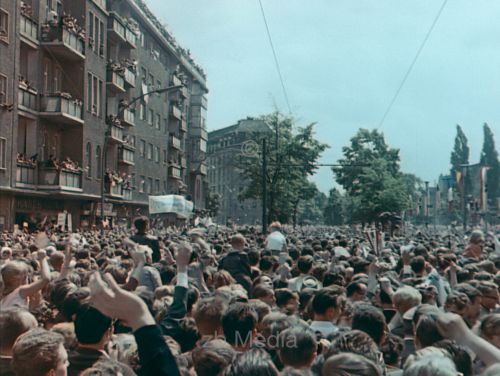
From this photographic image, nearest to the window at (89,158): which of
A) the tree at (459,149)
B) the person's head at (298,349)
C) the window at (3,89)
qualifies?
the window at (3,89)

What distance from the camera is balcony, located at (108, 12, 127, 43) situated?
142 feet

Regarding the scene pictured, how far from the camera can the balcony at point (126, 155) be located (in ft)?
155

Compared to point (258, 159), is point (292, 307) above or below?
below

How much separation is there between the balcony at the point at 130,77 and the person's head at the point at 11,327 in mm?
42763

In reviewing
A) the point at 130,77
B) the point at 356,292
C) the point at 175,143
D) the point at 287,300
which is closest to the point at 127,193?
the point at 130,77

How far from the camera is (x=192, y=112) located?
77312 millimetres

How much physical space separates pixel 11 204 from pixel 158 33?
31.1 metres

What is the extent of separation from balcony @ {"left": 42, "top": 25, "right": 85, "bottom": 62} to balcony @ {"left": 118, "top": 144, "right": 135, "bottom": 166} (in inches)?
482

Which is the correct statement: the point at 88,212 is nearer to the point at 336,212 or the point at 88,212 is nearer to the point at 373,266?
the point at 373,266

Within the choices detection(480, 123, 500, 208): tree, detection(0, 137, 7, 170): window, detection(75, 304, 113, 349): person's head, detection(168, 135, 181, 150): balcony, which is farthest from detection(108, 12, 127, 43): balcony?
detection(480, 123, 500, 208): tree

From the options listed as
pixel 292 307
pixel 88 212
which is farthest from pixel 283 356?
pixel 88 212

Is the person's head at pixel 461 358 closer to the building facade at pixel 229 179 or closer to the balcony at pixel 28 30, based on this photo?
the balcony at pixel 28 30

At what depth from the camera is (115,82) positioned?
43.8m

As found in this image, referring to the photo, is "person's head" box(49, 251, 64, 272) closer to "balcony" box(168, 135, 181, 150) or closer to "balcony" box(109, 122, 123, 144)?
"balcony" box(109, 122, 123, 144)
